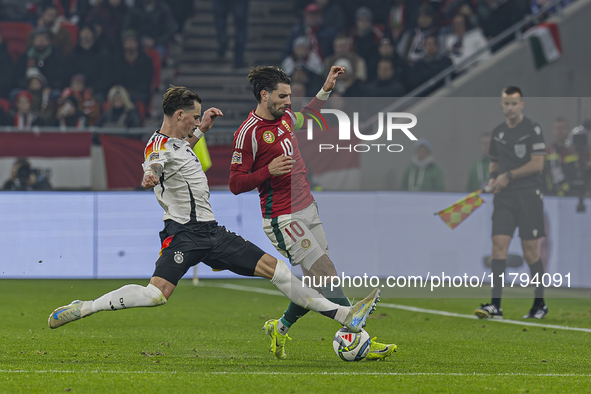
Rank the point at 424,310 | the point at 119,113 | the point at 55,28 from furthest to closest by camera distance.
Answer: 1. the point at 55,28
2. the point at 119,113
3. the point at 424,310

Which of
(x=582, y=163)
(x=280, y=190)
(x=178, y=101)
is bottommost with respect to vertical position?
(x=280, y=190)

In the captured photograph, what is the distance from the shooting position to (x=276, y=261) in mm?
5516

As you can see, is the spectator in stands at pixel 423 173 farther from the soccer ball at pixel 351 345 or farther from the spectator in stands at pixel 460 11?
the spectator in stands at pixel 460 11

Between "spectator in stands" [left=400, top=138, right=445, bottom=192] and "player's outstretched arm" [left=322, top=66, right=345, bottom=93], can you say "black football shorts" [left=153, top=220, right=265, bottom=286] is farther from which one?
"spectator in stands" [left=400, top=138, right=445, bottom=192]

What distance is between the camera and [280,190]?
607 centimetres

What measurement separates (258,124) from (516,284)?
568 cm

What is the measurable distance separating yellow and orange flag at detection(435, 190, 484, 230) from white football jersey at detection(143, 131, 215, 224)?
15.6 ft

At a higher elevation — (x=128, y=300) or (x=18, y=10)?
(x=18, y=10)

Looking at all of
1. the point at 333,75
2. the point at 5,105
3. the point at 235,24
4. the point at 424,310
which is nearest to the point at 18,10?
the point at 5,105

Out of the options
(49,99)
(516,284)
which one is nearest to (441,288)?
(516,284)

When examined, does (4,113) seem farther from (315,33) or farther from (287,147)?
(287,147)

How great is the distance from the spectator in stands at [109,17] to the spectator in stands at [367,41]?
5.28 meters

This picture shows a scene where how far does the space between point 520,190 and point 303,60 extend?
8502 mm

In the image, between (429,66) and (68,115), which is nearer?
(429,66)
